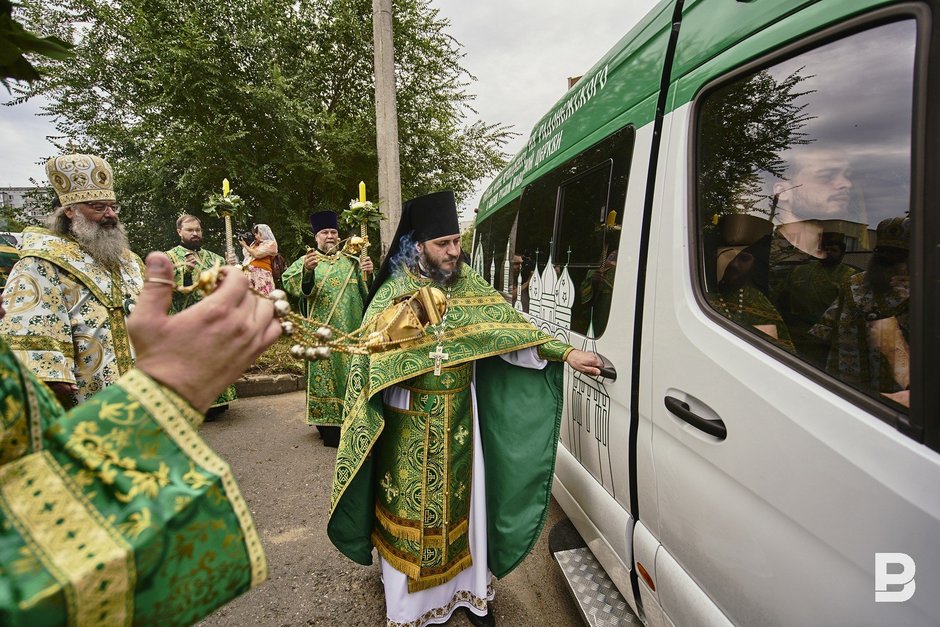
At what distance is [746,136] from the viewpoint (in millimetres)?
1429

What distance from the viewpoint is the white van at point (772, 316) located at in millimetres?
900

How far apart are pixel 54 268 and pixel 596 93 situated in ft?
9.94

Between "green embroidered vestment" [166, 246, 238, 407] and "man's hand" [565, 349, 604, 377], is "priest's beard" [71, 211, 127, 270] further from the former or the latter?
"man's hand" [565, 349, 604, 377]

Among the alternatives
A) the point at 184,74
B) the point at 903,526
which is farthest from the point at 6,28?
the point at 184,74

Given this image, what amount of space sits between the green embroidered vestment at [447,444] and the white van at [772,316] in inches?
13.7

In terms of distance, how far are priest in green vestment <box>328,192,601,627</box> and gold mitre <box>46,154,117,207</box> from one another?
1.85m

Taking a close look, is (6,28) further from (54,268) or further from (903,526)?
(54,268)

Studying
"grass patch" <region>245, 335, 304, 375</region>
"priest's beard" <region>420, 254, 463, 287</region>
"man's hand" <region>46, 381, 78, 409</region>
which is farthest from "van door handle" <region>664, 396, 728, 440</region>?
"grass patch" <region>245, 335, 304, 375</region>

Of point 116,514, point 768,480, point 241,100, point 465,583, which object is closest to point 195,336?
point 116,514

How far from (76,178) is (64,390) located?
121 centimetres

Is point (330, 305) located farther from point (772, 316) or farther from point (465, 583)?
point (772, 316)

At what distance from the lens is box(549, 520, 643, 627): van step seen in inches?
73.3

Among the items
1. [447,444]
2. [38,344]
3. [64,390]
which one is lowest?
[447,444]

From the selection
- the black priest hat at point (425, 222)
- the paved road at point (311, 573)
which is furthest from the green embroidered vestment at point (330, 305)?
the black priest hat at point (425, 222)
